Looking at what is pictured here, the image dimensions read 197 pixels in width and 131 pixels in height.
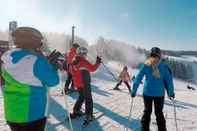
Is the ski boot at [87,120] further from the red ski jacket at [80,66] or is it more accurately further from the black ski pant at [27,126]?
the black ski pant at [27,126]

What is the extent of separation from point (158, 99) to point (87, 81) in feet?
6.17

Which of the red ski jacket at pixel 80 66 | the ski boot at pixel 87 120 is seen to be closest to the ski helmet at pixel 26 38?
the red ski jacket at pixel 80 66

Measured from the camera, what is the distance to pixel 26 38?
3.02m

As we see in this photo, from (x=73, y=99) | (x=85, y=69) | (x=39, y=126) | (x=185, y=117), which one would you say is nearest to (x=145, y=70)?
(x=85, y=69)

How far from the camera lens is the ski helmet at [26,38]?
300cm

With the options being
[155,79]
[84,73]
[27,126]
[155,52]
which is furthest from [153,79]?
[27,126]

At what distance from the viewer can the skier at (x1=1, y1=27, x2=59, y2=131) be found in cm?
292

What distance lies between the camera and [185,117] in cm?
853

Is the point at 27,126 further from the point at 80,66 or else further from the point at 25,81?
the point at 80,66

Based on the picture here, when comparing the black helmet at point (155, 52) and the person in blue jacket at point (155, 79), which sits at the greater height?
the black helmet at point (155, 52)

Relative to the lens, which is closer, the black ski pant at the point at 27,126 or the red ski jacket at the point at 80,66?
the black ski pant at the point at 27,126

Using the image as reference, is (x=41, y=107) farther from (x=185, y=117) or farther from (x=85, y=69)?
(x=185, y=117)

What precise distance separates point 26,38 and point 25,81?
472mm

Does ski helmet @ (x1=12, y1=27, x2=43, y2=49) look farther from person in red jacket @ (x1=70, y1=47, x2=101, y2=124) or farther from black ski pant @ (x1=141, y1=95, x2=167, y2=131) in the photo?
person in red jacket @ (x1=70, y1=47, x2=101, y2=124)
